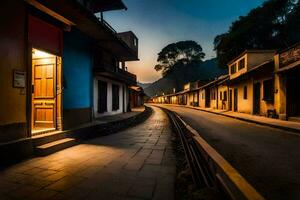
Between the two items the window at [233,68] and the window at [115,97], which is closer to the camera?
the window at [115,97]

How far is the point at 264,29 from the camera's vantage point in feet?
109

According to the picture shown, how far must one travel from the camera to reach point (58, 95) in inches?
316

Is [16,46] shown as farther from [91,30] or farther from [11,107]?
[91,30]

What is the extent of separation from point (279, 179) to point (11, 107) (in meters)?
6.54

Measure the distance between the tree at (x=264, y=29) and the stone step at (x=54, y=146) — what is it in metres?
32.8

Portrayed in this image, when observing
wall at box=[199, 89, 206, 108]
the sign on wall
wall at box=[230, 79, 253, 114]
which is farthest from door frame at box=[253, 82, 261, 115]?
wall at box=[199, 89, 206, 108]

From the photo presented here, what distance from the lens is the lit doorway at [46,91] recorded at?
8016mm

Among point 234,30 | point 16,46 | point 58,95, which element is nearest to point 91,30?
point 58,95

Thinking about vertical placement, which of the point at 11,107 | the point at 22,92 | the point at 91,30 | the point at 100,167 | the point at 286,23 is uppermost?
the point at 286,23

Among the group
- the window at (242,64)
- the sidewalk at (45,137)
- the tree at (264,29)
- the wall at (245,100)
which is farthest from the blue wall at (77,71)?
the tree at (264,29)

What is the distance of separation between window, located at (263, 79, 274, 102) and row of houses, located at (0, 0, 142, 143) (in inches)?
466

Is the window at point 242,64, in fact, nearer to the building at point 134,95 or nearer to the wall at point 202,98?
the building at point 134,95

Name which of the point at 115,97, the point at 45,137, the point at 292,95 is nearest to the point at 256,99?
the point at 292,95

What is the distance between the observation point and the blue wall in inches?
344
